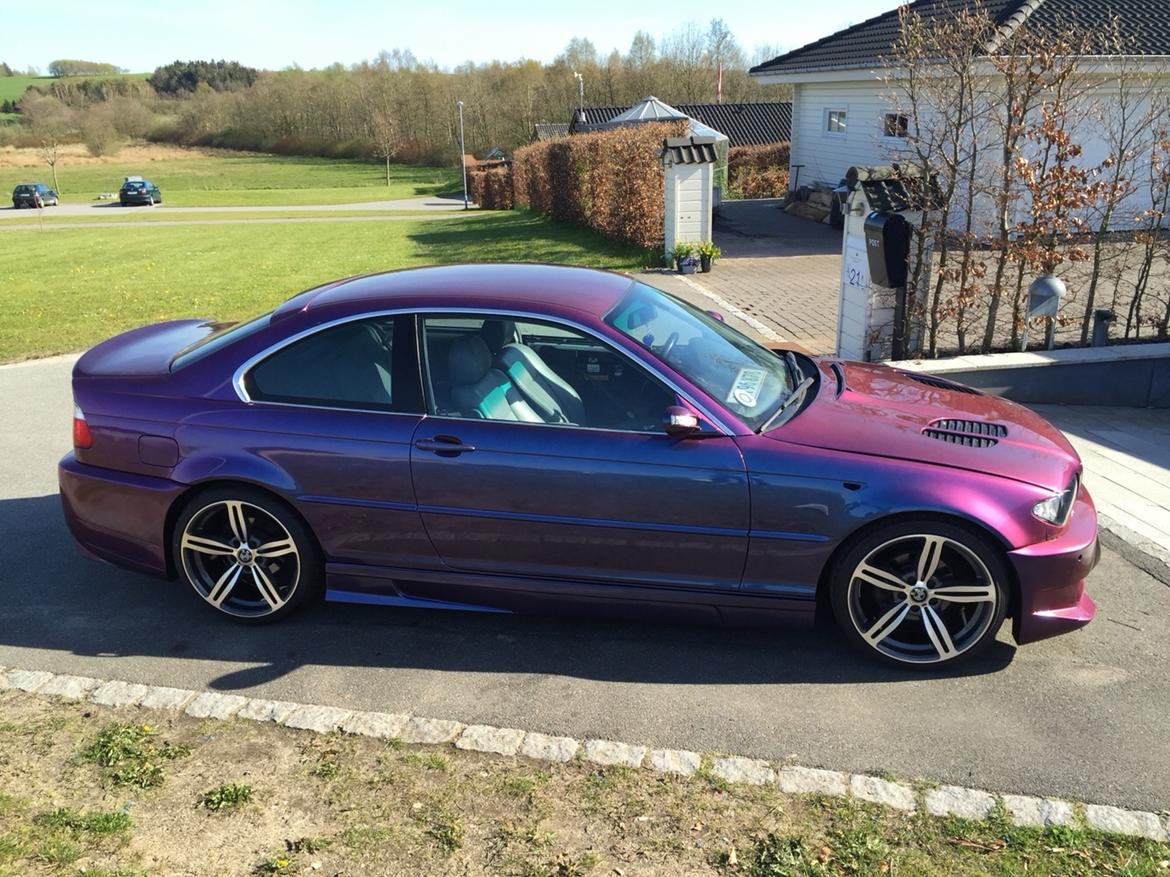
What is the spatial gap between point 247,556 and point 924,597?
2.94 m

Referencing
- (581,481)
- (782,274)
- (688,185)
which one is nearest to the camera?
(581,481)

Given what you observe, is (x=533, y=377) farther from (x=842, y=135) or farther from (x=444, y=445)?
(x=842, y=135)

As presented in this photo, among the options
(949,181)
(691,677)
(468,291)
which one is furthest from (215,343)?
(949,181)

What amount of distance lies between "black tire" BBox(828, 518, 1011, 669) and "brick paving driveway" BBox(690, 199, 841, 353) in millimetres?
5985

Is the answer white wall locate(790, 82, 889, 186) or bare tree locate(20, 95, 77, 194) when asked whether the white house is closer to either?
white wall locate(790, 82, 889, 186)

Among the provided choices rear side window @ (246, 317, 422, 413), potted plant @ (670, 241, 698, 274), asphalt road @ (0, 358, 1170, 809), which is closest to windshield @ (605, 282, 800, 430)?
rear side window @ (246, 317, 422, 413)

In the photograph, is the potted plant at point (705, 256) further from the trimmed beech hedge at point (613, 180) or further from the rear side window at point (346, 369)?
the rear side window at point (346, 369)

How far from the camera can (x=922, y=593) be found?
12.2 ft

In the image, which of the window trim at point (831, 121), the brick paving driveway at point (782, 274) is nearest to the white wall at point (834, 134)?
the window trim at point (831, 121)

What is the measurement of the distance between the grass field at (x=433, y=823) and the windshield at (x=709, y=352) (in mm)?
1576

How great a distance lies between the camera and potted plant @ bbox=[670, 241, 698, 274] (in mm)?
15398

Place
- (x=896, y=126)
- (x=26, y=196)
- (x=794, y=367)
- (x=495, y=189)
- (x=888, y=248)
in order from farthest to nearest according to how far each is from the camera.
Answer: (x=26, y=196) < (x=495, y=189) < (x=896, y=126) < (x=888, y=248) < (x=794, y=367)

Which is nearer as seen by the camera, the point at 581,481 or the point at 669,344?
the point at 581,481

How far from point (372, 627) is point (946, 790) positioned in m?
2.53
